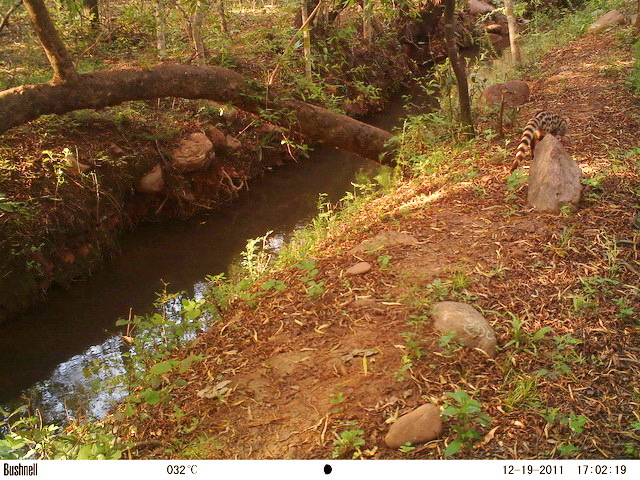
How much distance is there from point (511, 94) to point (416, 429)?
6.82 m

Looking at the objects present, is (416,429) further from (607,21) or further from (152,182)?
(607,21)

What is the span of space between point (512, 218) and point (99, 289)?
499 cm

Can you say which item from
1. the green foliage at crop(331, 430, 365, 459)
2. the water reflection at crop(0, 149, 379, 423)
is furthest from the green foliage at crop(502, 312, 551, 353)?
the water reflection at crop(0, 149, 379, 423)

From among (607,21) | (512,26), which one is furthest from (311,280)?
(607,21)

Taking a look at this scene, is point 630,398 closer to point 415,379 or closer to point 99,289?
point 415,379

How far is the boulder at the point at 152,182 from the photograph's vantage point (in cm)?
793

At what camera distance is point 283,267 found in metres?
5.05

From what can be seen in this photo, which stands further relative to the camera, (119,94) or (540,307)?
(119,94)

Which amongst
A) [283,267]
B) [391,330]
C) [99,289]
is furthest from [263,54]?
[391,330]

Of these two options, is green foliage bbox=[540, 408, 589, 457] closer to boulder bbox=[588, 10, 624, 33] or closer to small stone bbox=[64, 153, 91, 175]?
small stone bbox=[64, 153, 91, 175]

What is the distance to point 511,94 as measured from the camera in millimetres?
8242

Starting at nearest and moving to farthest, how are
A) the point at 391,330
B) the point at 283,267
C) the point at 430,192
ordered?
the point at 391,330, the point at 283,267, the point at 430,192

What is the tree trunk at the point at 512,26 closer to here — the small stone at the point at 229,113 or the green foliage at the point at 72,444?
the small stone at the point at 229,113

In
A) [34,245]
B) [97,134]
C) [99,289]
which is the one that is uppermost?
[97,134]
